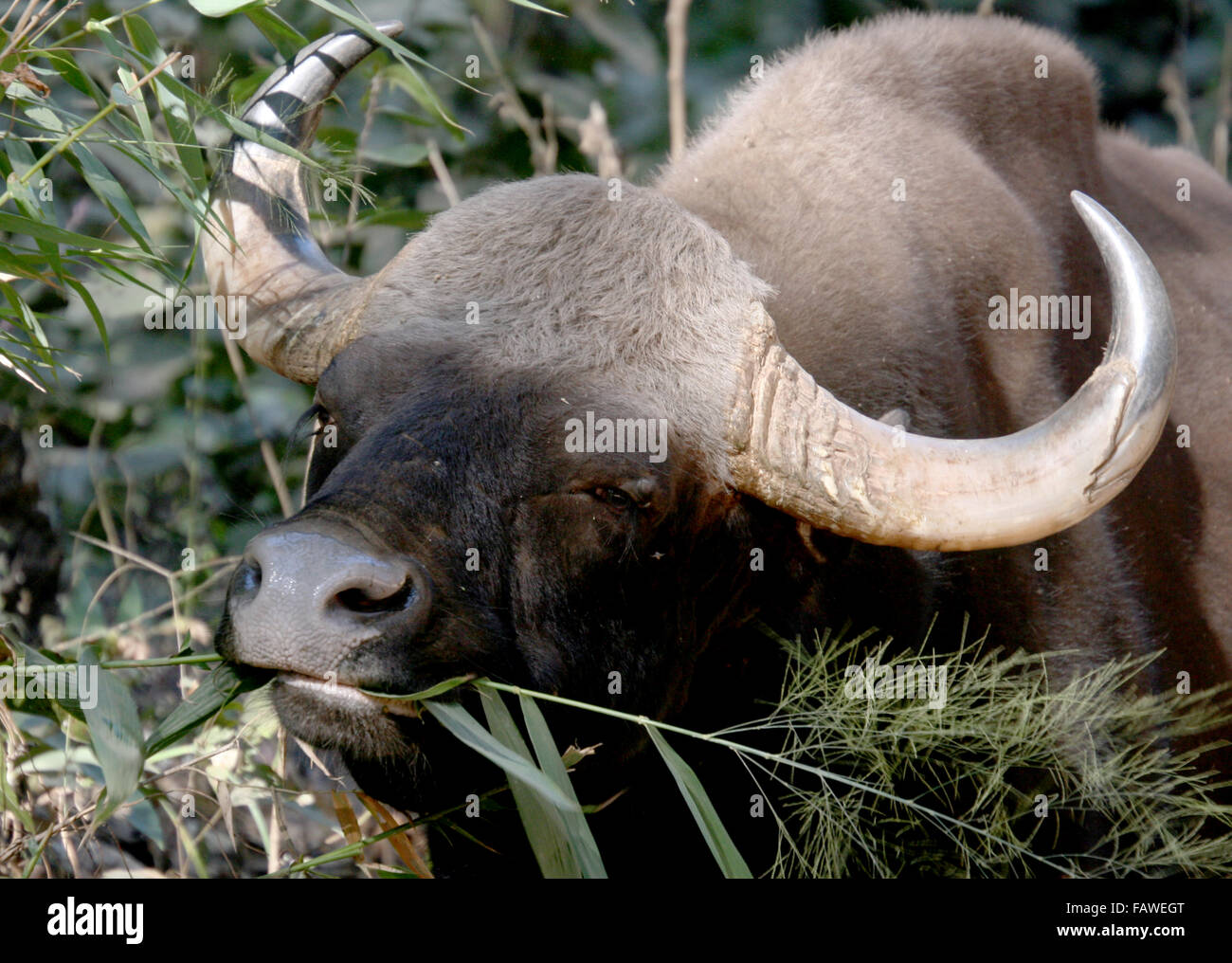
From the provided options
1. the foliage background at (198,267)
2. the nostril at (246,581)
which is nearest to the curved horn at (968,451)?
the nostril at (246,581)

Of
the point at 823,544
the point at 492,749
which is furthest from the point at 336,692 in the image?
the point at 823,544

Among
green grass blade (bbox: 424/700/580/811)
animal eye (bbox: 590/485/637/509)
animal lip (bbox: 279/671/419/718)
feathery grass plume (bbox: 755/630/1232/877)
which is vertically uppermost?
animal eye (bbox: 590/485/637/509)

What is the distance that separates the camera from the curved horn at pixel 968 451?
2730 millimetres

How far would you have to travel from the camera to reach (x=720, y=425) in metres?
2.98

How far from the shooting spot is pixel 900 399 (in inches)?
138

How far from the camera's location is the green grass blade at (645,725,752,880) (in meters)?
2.68

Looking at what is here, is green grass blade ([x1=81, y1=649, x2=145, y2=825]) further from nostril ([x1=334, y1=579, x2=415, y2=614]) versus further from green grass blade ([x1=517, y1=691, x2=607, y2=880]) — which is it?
green grass blade ([x1=517, y1=691, x2=607, y2=880])

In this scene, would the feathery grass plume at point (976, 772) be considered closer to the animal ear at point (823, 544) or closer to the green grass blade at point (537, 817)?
the animal ear at point (823, 544)

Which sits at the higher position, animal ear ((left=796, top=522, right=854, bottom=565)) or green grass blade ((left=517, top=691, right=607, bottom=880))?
animal ear ((left=796, top=522, right=854, bottom=565))

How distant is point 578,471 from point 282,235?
4.52 feet

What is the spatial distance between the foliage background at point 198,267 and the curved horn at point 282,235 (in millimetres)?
854

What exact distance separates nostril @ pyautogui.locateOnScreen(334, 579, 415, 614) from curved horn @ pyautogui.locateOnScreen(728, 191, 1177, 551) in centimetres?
89

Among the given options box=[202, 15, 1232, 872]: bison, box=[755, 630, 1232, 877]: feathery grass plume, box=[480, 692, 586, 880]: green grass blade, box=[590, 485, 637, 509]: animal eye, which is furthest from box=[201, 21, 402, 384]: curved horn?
box=[755, 630, 1232, 877]: feathery grass plume
